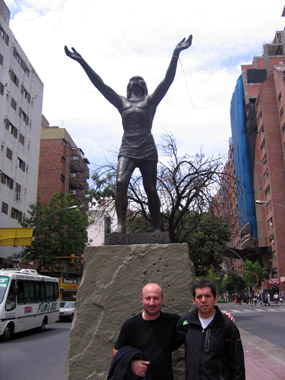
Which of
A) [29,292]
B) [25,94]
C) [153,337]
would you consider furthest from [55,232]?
[153,337]

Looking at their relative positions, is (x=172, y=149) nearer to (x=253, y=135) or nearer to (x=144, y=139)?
(x=144, y=139)

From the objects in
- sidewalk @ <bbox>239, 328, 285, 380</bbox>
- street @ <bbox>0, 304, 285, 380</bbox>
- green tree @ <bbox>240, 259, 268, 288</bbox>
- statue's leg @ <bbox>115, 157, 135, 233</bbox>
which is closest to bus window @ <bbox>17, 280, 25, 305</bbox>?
street @ <bbox>0, 304, 285, 380</bbox>

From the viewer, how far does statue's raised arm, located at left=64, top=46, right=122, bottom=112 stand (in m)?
4.87

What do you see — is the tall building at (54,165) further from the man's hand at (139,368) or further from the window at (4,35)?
the man's hand at (139,368)

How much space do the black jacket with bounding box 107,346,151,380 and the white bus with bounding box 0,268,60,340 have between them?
10501 mm

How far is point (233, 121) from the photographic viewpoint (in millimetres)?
57281

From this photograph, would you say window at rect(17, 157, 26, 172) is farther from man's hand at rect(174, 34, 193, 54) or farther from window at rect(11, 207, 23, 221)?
man's hand at rect(174, 34, 193, 54)

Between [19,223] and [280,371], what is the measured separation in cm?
2461

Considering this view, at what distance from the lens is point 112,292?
393 centimetres

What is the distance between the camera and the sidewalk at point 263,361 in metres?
6.09

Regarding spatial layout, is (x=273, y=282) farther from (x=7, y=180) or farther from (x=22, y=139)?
(x=22, y=139)

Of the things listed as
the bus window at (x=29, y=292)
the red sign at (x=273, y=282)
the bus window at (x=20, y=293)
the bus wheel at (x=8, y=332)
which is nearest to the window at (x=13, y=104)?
the bus window at (x=29, y=292)

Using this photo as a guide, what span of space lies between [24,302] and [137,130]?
10619 mm

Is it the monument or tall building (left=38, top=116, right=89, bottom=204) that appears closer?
the monument
